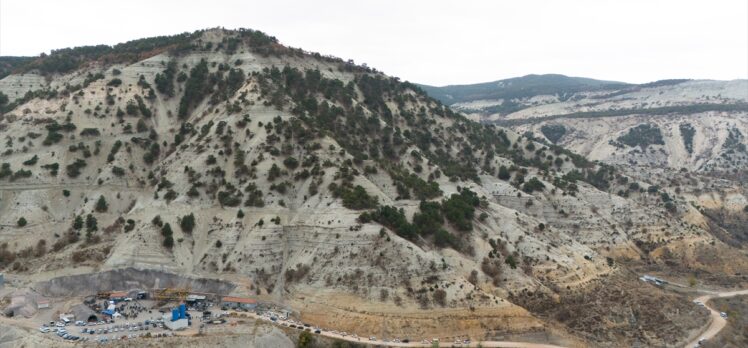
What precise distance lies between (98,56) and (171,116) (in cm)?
2993

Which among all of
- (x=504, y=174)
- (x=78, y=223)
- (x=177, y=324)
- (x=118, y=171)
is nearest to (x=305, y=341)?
(x=177, y=324)

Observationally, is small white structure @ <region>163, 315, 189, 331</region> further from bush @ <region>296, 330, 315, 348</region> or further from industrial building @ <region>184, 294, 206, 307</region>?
bush @ <region>296, 330, 315, 348</region>

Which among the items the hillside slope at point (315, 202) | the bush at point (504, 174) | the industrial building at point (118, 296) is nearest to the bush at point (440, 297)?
the hillside slope at point (315, 202)

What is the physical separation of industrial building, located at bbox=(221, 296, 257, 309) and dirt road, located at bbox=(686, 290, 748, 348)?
170 feet

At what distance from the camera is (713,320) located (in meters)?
68.0

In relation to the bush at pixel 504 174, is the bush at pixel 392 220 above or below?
below

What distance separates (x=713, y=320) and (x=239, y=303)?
61.1 m

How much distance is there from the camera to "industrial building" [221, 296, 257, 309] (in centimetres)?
6412

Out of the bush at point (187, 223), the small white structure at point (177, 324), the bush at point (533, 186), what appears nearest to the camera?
the small white structure at point (177, 324)

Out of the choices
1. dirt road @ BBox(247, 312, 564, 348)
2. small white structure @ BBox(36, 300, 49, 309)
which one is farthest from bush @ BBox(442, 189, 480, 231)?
small white structure @ BBox(36, 300, 49, 309)

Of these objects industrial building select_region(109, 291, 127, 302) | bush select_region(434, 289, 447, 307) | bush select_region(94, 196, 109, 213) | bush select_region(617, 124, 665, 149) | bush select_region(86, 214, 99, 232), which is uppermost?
bush select_region(617, 124, 665, 149)

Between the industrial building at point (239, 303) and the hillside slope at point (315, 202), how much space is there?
204cm

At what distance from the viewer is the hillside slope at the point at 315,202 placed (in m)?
64.9

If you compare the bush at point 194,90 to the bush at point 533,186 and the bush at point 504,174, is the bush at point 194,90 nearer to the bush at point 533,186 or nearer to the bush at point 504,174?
the bush at point 504,174
